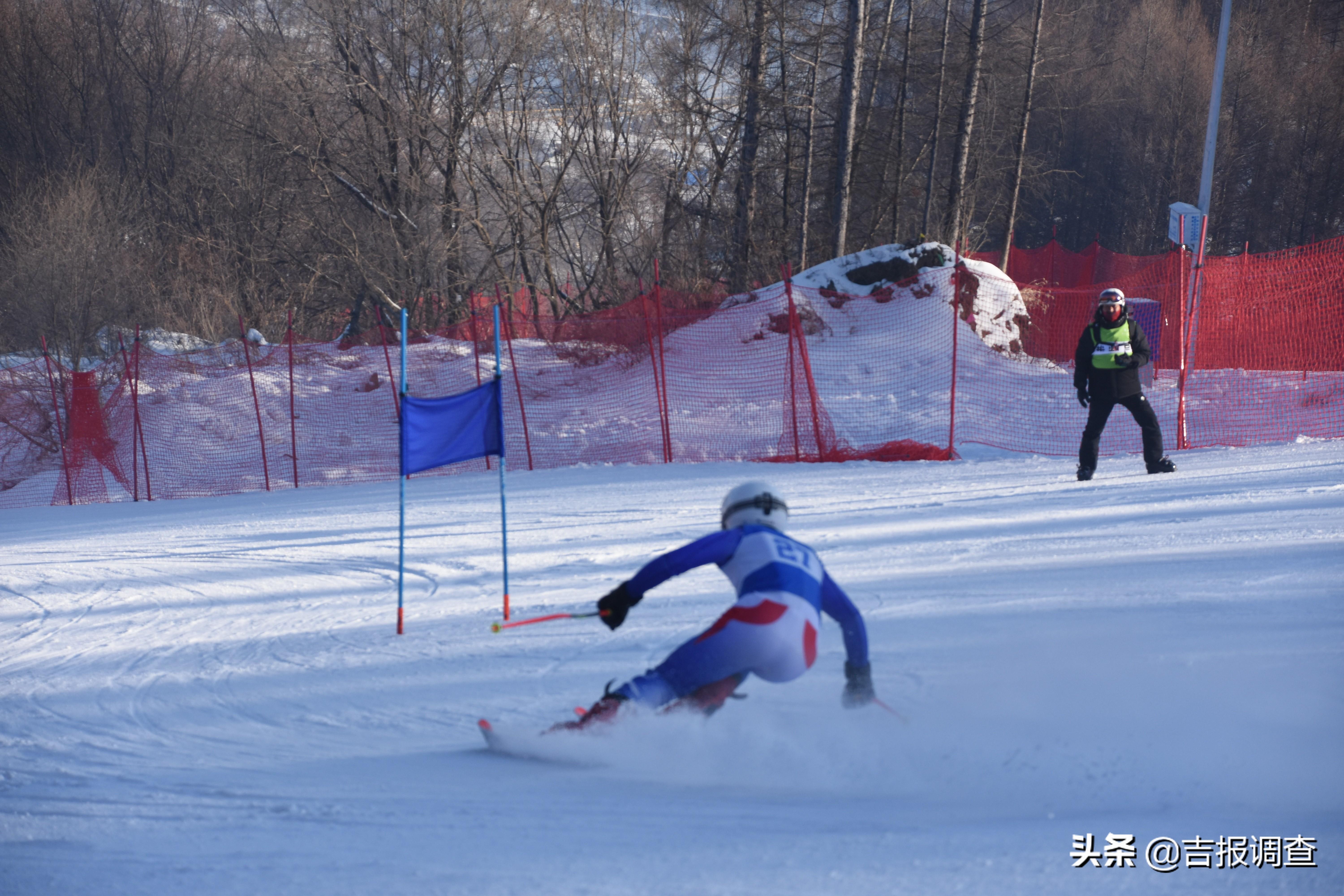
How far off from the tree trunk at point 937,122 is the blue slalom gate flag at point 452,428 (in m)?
19.4

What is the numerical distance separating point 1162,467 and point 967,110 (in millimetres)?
13455

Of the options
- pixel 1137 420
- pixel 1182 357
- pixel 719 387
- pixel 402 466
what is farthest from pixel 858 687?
pixel 719 387

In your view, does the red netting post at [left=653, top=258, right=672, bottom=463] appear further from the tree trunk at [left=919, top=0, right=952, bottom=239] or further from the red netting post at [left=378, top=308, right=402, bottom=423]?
the tree trunk at [left=919, top=0, right=952, bottom=239]

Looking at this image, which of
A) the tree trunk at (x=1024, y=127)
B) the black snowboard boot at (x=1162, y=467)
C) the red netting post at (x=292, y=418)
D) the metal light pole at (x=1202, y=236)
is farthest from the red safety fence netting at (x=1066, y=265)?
the red netting post at (x=292, y=418)

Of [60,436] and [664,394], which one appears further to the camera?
[60,436]

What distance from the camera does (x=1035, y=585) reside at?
636cm

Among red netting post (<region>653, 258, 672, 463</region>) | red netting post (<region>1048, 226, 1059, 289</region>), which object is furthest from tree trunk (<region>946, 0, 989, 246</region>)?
red netting post (<region>653, 258, 672, 463</region>)

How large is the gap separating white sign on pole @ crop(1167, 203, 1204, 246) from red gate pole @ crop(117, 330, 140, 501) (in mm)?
15910

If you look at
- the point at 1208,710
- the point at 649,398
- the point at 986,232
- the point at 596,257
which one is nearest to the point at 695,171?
the point at 596,257

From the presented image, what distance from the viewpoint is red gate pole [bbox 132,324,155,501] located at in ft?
49.4

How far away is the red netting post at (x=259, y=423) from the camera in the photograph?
49.1 feet

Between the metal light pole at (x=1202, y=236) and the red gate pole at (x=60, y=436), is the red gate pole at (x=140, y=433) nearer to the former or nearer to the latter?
the red gate pole at (x=60, y=436)

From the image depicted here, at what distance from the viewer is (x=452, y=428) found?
6.45m

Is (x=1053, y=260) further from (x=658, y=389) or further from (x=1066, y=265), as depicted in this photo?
(x=658, y=389)
